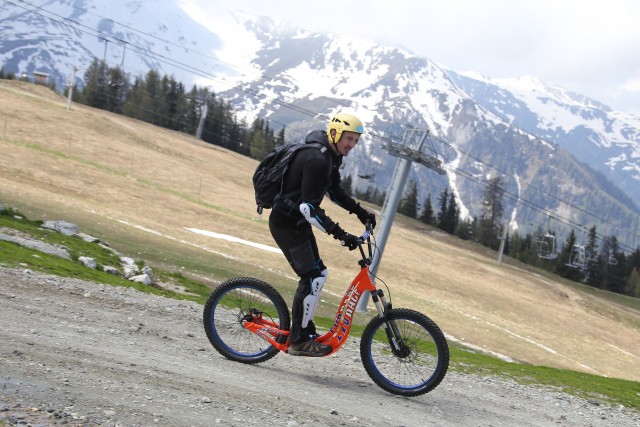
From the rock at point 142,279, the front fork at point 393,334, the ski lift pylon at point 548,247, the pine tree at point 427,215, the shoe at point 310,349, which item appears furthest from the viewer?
the pine tree at point 427,215

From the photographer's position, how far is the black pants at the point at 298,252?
9531mm

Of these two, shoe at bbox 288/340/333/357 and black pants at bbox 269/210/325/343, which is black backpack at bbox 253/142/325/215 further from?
shoe at bbox 288/340/333/357

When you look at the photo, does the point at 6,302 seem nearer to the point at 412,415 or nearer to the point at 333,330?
the point at 333,330

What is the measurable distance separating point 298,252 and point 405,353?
2.17 meters

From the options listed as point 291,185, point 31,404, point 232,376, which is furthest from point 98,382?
point 291,185

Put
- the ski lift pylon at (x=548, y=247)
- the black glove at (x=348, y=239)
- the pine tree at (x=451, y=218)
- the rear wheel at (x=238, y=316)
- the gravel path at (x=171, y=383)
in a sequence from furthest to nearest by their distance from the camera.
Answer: the pine tree at (x=451, y=218) < the ski lift pylon at (x=548, y=247) < the rear wheel at (x=238, y=316) < the black glove at (x=348, y=239) < the gravel path at (x=171, y=383)

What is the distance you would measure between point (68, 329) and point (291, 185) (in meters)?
3.93

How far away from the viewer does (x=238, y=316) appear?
10.3 meters

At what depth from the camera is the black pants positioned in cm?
953

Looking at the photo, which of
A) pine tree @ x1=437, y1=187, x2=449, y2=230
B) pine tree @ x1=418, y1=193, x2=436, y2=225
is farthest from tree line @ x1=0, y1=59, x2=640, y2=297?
pine tree @ x1=437, y1=187, x2=449, y2=230

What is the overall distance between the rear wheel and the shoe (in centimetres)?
55

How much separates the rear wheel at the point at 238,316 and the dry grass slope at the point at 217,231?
59.8ft

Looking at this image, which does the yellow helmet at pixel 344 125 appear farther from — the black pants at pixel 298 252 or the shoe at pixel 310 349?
the shoe at pixel 310 349

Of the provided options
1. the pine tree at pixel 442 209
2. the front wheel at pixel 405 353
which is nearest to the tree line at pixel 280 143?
the pine tree at pixel 442 209
